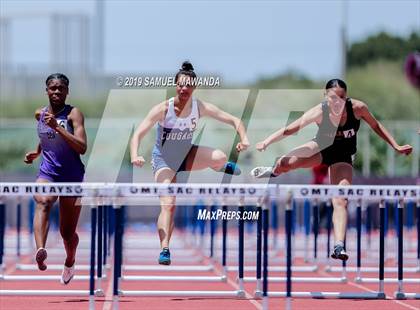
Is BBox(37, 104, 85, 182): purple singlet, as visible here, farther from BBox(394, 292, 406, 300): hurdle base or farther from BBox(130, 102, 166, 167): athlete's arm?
BBox(394, 292, 406, 300): hurdle base

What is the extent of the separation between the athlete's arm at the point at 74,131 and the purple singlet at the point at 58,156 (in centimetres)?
7

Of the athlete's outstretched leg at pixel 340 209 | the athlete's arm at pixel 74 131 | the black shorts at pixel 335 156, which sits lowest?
the athlete's outstretched leg at pixel 340 209

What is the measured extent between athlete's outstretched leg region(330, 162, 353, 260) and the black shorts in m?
0.04

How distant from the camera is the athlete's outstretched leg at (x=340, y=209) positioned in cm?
1249

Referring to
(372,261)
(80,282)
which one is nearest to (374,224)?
(372,261)

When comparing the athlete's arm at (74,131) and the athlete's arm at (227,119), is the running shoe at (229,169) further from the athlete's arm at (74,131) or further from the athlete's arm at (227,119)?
the athlete's arm at (74,131)

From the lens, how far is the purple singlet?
39.7 ft

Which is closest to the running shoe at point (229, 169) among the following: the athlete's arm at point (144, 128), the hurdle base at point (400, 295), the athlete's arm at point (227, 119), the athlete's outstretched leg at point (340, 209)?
the athlete's arm at point (227, 119)

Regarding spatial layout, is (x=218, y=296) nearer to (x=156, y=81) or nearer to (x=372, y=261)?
(x=156, y=81)

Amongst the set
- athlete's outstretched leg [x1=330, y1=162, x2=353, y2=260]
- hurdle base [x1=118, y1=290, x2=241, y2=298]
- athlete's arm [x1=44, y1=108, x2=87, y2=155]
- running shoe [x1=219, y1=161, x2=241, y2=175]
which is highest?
athlete's arm [x1=44, y1=108, x2=87, y2=155]

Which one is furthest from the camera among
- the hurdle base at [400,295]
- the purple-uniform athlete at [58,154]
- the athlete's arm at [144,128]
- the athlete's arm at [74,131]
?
the hurdle base at [400,295]

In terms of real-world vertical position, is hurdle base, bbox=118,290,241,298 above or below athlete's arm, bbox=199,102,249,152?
below

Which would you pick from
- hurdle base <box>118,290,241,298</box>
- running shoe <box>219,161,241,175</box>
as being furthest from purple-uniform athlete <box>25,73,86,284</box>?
running shoe <box>219,161,241,175</box>

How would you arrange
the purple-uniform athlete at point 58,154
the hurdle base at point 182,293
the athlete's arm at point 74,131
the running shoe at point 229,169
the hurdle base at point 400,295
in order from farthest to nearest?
the running shoe at point 229,169, the hurdle base at point 400,295, the hurdle base at point 182,293, the purple-uniform athlete at point 58,154, the athlete's arm at point 74,131
